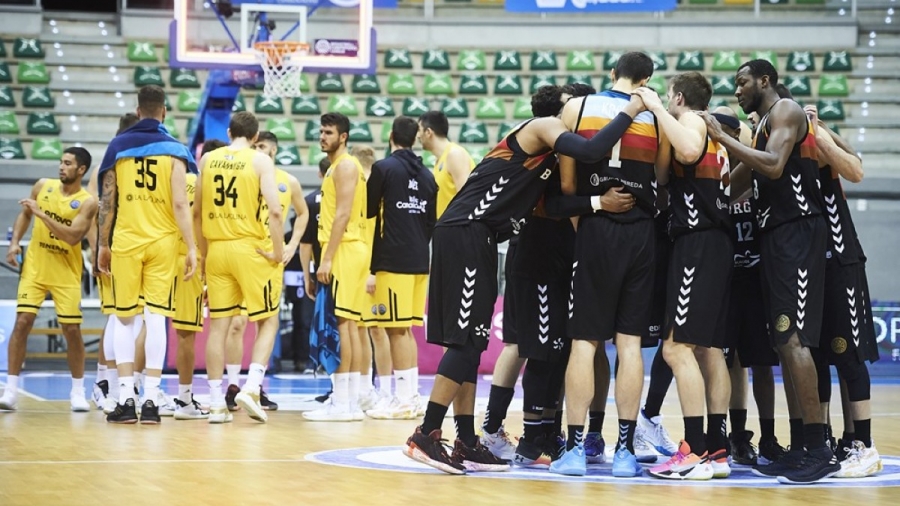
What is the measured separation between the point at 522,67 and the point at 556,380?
15.6 metres

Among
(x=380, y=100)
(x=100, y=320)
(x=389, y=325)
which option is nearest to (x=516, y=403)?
(x=389, y=325)

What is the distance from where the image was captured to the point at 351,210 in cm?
936

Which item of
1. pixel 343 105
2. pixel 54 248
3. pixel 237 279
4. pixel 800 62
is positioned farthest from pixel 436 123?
pixel 800 62

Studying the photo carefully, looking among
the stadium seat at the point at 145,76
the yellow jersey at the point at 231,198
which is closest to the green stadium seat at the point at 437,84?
the stadium seat at the point at 145,76

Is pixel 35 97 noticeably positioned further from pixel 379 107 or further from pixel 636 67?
pixel 636 67

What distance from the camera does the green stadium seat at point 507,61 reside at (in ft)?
71.1

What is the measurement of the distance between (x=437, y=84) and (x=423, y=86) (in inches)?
12.6

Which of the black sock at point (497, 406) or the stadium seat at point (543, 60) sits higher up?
the stadium seat at point (543, 60)

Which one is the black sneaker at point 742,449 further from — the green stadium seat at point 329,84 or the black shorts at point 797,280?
the green stadium seat at point 329,84

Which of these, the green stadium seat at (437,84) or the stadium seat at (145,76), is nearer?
the stadium seat at (145,76)

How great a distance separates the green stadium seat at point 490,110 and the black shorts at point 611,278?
1463 cm

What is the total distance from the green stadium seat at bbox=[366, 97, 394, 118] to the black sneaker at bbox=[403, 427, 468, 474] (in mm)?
14687

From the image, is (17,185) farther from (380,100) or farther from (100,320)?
(380,100)

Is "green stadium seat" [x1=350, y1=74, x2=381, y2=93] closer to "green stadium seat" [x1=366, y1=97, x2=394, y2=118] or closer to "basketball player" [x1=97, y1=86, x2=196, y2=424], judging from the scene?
"green stadium seat" [x1=366, y1=97, x2=394, y2=118]
